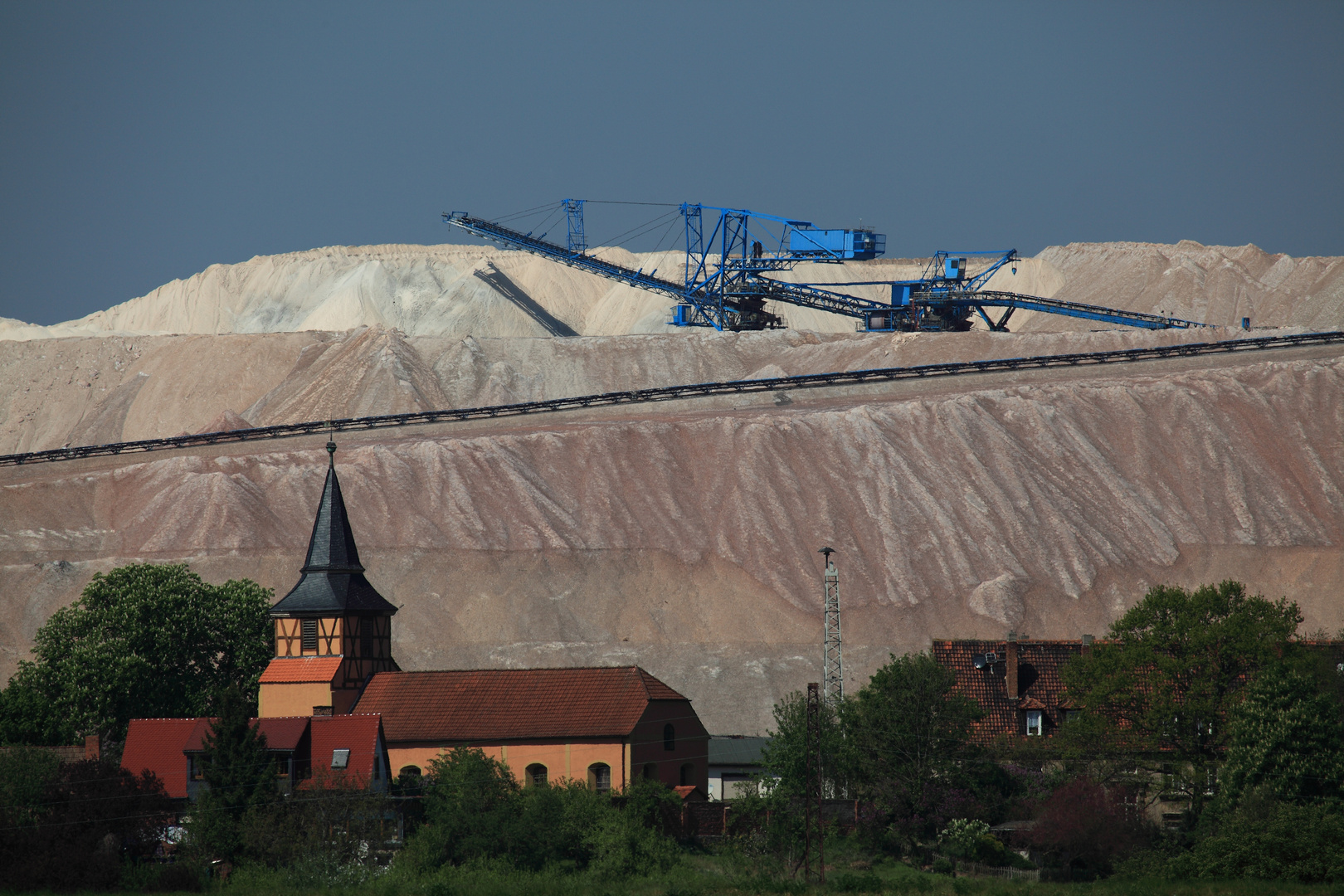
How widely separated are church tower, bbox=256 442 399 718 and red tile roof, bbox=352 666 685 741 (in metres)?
1.04

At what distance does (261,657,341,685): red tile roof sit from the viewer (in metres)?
46.5

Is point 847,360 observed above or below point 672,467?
above

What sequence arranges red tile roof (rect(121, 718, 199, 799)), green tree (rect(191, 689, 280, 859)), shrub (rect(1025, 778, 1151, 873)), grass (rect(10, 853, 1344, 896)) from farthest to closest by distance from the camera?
red tile roof (rect(121, 718, 199, 799)) → shrub (rect(1025, 778, 1151, 873)) → green tree (rect(191, 689, 280, 859)) → grass (rect(10, 853, 1344, 896))

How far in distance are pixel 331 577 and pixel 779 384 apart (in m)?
47.2

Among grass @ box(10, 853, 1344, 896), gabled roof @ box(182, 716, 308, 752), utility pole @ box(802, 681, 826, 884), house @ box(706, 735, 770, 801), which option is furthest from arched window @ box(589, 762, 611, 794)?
gabled roof @ box(182, 716, 308, 752)

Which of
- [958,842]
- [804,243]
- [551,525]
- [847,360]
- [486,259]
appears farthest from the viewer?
[486,259]

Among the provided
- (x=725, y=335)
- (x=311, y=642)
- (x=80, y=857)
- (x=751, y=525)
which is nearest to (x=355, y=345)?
(x=725, y=335)

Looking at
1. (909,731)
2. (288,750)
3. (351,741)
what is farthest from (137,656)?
(909,731)

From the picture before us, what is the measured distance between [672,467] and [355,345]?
37710 mm

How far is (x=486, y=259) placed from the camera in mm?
145625

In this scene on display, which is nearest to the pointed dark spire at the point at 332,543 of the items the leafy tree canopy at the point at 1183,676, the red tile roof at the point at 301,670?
the red tile roof at the point at 301,670

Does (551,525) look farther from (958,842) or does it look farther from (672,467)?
(958,842)

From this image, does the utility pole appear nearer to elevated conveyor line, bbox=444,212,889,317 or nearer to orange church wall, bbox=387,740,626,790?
orange church wall, bbox=387,740,626,790

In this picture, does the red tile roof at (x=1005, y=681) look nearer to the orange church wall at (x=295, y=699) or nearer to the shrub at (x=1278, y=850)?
the shrub at (x=1278, y=850)
